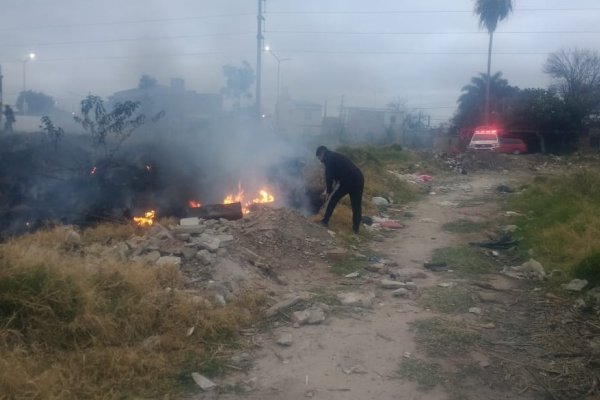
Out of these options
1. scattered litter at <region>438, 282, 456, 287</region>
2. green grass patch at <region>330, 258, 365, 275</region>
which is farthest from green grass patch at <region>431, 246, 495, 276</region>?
green grass patch at <region>330, 258, 365, 275</region>

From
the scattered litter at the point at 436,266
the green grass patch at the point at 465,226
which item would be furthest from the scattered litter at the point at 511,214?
the scattered litter at the point at 436,266

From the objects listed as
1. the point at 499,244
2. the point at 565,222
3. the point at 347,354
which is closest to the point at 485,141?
the point at 565,222

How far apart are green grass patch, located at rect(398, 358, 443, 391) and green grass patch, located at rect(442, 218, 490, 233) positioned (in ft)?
20.4

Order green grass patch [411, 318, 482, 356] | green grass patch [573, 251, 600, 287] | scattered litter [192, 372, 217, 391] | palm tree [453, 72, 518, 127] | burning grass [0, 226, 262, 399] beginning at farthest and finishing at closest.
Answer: palm tree [453, 72, 518, 127] < green grass patch [573, 251, 600, 287] < green grass patch [411, 318, 482, 356] < scattered litter [192, 372, 217, 391] < burning grass [0, 226, 262, 399]

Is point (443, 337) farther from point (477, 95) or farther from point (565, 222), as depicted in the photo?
point (477, 95)

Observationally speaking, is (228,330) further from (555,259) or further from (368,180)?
(368,180)

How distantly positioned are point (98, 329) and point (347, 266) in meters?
3.78

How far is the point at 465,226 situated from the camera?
34.6 ft

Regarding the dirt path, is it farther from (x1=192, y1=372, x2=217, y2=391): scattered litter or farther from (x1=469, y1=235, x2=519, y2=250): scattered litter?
(x1=469, y1=235, x2=519, y2=250): scattered litter

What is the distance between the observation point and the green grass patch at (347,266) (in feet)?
23.2

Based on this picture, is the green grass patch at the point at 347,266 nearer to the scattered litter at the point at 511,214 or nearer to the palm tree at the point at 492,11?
the scattered litter at the point at 511,214

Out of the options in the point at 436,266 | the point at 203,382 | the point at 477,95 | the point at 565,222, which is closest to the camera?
the point at 203,382

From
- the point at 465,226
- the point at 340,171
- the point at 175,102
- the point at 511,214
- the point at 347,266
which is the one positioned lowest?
the point at 347,266

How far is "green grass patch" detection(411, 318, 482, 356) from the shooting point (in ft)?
14.9
